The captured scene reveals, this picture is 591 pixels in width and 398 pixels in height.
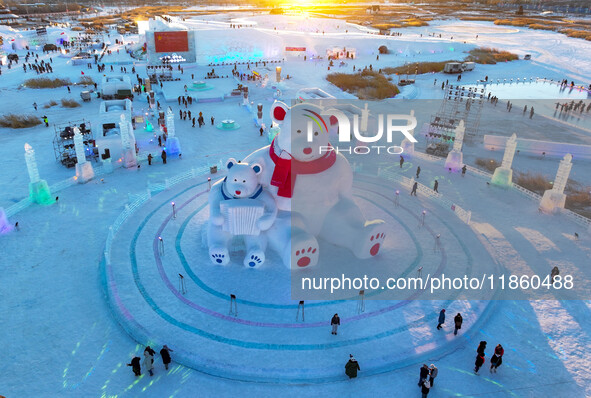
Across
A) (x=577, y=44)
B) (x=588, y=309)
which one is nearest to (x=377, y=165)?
(x=588, y=309)

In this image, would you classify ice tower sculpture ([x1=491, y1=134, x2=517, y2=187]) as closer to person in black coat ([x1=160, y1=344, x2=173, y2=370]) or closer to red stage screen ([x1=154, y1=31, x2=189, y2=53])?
person in black coat ([x1=160, y1=344, x2=173, y2=370])

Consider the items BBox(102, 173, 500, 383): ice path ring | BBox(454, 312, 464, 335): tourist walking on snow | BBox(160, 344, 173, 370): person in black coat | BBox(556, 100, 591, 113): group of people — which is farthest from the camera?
BBox(556, 100, 591, 113): group of people

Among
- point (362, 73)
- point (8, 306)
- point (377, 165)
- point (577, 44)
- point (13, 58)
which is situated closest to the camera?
point (8, 306)

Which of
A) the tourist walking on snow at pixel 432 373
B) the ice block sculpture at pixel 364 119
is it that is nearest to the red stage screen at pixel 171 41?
the ice block sculpture at pixel 364 119

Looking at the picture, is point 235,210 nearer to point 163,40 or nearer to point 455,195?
point 455,195

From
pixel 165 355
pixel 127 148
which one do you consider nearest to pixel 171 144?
pixel 127 148

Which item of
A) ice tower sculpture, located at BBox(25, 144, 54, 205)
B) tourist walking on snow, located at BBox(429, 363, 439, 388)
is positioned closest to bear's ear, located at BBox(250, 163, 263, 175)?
tourist walking on snow, located at BBox(429, 363, 439, 388)
